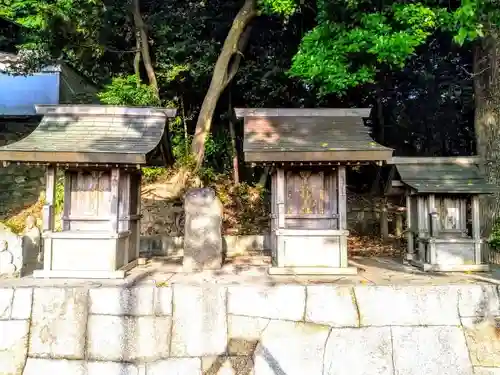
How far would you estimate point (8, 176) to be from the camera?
1371cm

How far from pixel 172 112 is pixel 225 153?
8.37m

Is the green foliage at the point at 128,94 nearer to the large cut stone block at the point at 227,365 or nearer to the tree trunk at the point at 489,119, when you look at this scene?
the large cut stone block at the point at 227,365

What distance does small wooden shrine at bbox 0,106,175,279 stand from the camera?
20.2 ft

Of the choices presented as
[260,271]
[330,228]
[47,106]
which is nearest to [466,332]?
→ [330,228]

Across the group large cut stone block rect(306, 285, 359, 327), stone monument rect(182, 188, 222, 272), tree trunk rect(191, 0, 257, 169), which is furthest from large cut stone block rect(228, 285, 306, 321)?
tree trunk rect(191, 0, 257, 169)

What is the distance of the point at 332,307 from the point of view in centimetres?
534

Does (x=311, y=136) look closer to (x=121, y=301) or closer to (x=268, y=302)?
(x=268, y=302)

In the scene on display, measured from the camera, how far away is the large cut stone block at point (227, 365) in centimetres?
511

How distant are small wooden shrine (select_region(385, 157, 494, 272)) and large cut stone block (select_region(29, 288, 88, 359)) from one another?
5.98 m

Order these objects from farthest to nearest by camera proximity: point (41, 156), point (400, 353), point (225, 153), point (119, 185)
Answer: point (225, 153) → point (119, 185) → point (41, 156) → point (400, 353)

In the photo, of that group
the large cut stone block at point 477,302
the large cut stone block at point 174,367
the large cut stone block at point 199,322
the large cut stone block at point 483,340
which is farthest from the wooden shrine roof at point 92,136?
the large cut stone block at point 483,340

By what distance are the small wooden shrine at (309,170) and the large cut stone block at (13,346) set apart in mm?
3890

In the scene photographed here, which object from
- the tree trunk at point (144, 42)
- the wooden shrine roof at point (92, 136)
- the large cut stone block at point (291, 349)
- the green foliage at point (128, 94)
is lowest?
the large cut stone block at point (291, 349)

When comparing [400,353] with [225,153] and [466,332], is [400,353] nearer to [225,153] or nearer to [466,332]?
[466,332]
